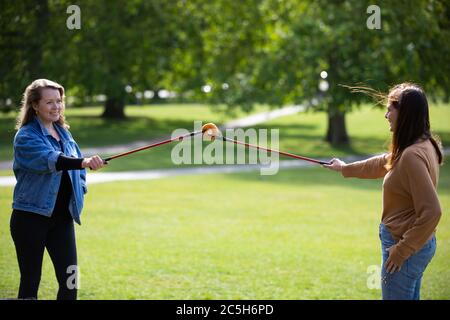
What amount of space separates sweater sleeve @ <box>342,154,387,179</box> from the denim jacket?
1.86m

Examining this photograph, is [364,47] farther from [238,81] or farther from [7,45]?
[7,45]

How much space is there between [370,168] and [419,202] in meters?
0.79

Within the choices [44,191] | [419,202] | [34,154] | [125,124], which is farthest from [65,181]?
[125,124]

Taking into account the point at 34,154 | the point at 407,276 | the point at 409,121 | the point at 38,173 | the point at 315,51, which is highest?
the point at 315,51

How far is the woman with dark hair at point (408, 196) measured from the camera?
11.9ft

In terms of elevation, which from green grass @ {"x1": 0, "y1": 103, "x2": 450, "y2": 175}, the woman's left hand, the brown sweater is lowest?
green grass @ {"x1": 0, "y1": 103, "x2": 450, "y2": 175}

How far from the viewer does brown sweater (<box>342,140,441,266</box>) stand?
11.8 ft

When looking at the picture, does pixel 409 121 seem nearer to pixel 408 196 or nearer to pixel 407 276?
pixel 408 196

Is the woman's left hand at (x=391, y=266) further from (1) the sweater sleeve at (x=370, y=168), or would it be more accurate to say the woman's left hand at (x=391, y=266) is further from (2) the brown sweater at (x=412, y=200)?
(1) the sweater sleeve at (x=370, y=168)

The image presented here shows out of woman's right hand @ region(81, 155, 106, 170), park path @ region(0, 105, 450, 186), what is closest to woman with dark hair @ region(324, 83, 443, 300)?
woman's right hand @ region(81, 155, 106, 170)

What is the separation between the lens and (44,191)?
14.6 feet

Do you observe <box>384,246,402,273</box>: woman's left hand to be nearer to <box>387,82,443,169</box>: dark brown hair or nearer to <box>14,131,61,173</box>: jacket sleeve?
<box>387,82,443,169</box>: dark brown hair

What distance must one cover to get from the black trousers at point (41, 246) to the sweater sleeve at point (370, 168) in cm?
195

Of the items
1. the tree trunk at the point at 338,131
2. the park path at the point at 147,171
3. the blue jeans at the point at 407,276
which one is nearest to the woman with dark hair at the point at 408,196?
the blue jeans at the point at 407,276
